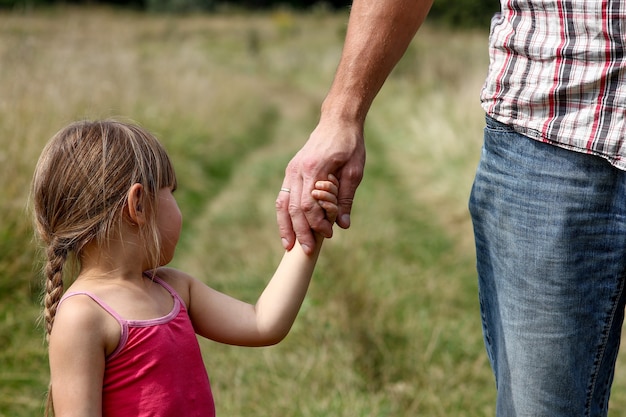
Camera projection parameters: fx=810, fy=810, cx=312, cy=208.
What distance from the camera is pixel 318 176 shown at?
71.5 inches

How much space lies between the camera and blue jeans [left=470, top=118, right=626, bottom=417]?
1.62 meters

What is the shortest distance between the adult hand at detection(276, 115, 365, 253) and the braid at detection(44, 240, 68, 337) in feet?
1.62

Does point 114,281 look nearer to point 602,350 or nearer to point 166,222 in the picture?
point 166,222

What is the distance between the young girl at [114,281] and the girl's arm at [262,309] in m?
0.08

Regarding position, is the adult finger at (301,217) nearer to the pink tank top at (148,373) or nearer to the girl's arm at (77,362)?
the pink tank top at (148,373)

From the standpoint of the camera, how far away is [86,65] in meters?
7.65

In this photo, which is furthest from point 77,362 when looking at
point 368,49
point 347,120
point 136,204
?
point 368,49

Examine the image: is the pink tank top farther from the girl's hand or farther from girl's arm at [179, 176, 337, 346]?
the girl's hand

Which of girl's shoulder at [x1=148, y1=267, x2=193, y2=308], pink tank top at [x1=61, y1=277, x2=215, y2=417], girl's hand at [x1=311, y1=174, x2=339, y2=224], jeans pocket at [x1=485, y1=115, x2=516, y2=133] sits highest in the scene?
jeans pocket at [x1=485, y1=115, x2=516, y2=133]

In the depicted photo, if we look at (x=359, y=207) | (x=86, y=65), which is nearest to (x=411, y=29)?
(x=359, y=207)

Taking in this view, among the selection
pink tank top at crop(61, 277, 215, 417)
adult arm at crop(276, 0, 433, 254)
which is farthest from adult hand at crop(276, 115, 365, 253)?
pink tank top at crop(61, 277, 215, 417)

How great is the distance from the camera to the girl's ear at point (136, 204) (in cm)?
166

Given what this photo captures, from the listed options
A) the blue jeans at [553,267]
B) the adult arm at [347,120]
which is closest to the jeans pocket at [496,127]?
the blue jeans at [553,267]

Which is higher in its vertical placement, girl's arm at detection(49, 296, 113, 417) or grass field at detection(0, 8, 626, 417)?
girl's arm at detection(49, 296, 113, 417)
